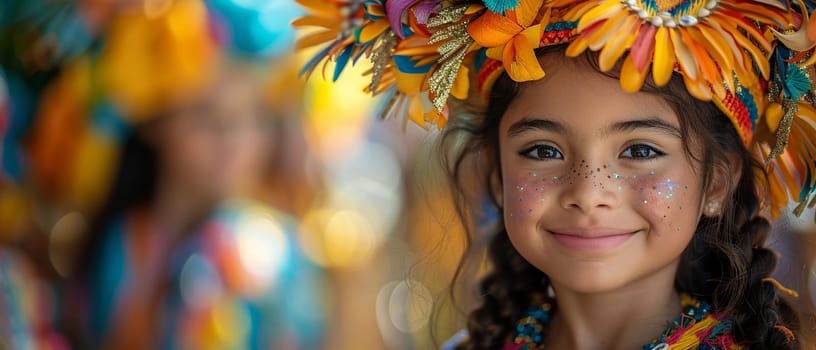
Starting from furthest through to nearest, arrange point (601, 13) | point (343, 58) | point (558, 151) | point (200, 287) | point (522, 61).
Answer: point (200, 287) < point (343, 58) < point (558, 151) < point (522, 61) < point (601, 13)

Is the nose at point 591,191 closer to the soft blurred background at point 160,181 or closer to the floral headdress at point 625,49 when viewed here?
the floral headdress at point 625,49

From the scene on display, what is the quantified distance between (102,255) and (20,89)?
529 mm

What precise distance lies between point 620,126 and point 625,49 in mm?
154

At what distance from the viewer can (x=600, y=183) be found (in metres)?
1.51

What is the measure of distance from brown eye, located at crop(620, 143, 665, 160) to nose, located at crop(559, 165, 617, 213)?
6 centimetres

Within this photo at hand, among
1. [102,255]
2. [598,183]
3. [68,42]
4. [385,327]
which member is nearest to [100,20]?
[68,42]

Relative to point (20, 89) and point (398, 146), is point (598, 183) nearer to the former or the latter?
point (398, 146)

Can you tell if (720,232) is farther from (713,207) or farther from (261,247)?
(261,247)

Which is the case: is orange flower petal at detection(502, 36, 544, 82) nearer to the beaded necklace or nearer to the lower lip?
the lower lip

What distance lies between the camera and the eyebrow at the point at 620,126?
1.52m

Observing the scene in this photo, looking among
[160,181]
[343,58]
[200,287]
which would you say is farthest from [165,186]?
[343,58]

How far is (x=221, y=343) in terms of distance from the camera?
2.83 meters

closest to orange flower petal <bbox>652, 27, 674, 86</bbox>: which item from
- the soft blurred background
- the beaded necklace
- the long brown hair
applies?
the long brown hair

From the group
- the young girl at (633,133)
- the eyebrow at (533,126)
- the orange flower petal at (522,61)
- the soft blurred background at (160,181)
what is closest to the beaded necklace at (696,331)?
the young girl at (633,133)
